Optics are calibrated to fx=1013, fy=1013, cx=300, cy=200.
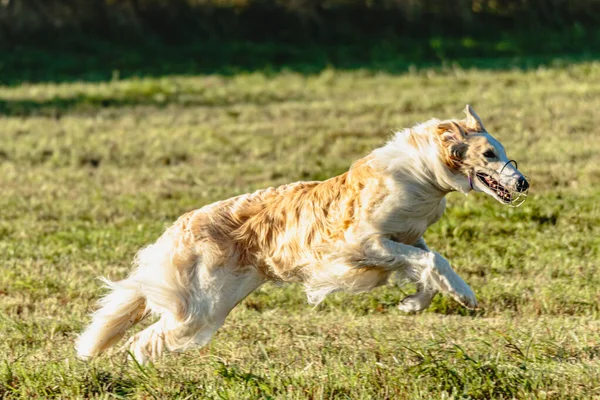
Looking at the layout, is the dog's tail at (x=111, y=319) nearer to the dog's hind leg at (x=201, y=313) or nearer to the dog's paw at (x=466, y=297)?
the dog's hind leg at (x=201, y=313)

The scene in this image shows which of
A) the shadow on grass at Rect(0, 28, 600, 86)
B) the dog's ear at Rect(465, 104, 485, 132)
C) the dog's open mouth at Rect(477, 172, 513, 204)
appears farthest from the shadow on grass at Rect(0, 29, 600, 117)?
the dog's open mouth at Rect(477, 172, 513, 204)

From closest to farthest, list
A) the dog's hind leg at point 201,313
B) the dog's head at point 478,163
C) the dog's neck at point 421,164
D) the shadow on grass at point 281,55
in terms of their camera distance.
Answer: the dog's head at point 478,163 → the dog's neck at point 421,164 → the dog's hind leg at point 201,313 → the shadow on grass at point 281,55

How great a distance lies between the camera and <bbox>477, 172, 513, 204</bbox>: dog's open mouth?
5.38 meters

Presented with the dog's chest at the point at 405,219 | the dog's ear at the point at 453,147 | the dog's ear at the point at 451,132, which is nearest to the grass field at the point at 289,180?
the dog's chest at the point at 405,219

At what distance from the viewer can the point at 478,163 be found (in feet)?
17.8

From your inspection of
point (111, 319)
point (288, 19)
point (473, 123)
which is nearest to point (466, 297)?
point (473, 123)

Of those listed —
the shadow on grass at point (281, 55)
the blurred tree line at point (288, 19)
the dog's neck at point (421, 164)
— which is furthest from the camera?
the blurred tree line at point (288, 19)

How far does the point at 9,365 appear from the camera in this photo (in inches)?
213

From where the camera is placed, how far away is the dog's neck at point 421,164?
5.48 meters

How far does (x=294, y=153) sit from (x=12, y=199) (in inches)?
149

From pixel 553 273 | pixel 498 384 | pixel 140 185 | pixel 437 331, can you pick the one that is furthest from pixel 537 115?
pixel 498 384

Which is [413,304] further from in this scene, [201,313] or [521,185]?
[201,313]

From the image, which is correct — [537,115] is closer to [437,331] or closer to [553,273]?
[553,273]

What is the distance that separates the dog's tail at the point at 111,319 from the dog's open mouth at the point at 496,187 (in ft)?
6.97
